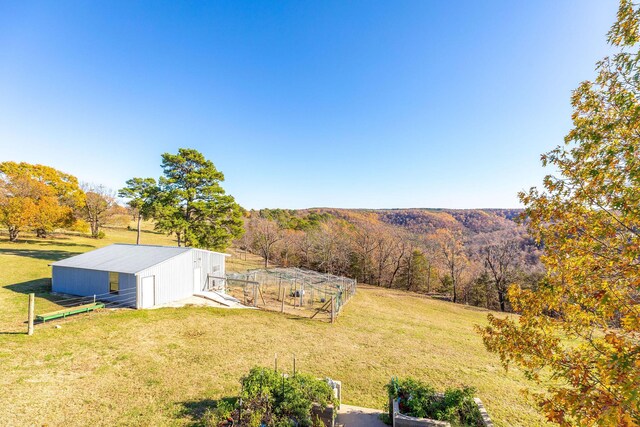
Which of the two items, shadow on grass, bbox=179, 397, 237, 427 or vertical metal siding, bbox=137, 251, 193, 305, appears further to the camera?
vertical metal siding, bbox=137, 251, 193, 305

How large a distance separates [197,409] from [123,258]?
14.7 m

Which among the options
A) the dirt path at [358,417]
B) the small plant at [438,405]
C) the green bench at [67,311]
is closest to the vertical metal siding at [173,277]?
the green bench at [67,311]

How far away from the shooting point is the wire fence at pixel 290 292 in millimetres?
19766

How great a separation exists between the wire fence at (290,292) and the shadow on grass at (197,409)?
10.8m

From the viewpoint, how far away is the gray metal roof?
658 inches

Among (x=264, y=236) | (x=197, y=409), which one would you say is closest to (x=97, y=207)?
(x=264, y=236)

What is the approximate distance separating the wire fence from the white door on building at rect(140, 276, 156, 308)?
5.73 m

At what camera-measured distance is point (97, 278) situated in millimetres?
16828

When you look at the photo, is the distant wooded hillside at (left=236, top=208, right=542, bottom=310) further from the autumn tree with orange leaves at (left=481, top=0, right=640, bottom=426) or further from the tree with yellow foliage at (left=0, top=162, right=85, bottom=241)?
the autumn tree with orange leaves at (left=481, top=0, right=640, bottom=426)

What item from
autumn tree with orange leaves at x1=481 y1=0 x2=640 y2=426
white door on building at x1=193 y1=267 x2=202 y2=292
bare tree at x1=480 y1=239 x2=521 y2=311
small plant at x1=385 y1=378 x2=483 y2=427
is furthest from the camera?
bare tree at x1=480 y1=239 x2=521 y2=311

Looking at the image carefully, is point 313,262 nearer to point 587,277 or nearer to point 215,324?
point 215,324

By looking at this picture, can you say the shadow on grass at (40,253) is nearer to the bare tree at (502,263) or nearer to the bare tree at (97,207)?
the bare tree at (97,207)

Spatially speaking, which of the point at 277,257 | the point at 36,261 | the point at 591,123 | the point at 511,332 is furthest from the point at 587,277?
the point at 277,257

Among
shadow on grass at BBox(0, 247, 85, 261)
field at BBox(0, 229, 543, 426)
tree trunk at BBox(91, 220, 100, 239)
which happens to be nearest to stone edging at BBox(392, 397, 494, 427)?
field at BBox(0, 229, 543, 426)
